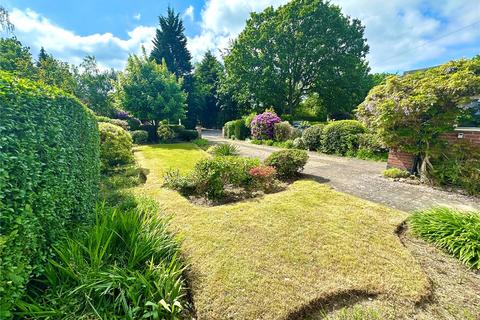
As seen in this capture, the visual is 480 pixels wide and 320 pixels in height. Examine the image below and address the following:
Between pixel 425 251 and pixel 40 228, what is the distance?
4706 millimetres

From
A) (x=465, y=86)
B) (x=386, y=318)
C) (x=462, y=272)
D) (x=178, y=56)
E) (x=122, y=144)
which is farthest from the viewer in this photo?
(x=178, y=56)

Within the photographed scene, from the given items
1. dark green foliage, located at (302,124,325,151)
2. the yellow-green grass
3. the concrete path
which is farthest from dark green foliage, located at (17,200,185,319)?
dark green foliage, located at (302,124,325,151)

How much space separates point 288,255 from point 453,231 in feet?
8.35

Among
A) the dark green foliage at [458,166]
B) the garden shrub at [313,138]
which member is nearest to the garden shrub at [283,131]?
the garden shrub at [313,138]

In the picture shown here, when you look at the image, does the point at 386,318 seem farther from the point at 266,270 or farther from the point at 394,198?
the point at 394,198

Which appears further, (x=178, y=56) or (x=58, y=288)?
(x=178, y=56)

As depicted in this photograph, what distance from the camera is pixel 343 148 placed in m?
11.2

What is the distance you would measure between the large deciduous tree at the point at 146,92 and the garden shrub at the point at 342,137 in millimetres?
10959

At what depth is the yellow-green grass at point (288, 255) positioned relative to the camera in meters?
2.30

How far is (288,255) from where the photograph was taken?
296 centimetres

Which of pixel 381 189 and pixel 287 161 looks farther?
pixel 287 161

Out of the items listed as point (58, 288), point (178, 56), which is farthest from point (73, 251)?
point (178, 56)

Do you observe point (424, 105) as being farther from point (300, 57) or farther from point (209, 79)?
point (209, 79)

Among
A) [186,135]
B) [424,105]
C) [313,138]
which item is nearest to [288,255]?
[424,105]
